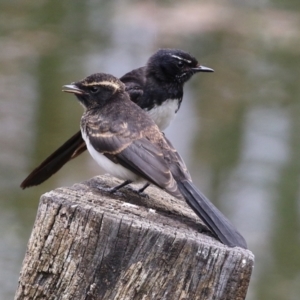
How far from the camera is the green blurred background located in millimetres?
10484

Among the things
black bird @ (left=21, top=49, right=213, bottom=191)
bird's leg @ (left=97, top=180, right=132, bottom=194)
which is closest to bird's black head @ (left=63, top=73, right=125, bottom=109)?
bird's leg @ (left=97, top=180, right=132, bottom=194)

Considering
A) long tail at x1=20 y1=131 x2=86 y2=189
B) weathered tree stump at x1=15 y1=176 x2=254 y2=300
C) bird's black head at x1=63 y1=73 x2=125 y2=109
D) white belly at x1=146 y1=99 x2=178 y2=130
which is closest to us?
weathered tree stump at x1=15 y1=176 x2=254 y2=300

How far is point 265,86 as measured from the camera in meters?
17.1

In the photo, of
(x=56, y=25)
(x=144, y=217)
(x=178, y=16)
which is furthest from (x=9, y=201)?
(x=178, y=16)

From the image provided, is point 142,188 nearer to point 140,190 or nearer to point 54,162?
point 140,190

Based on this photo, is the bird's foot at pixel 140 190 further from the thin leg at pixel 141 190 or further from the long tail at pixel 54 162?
the long tail at pixel 54 162

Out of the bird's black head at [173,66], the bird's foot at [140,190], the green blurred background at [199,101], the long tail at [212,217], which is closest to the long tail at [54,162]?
the bird's foot at [140,190]

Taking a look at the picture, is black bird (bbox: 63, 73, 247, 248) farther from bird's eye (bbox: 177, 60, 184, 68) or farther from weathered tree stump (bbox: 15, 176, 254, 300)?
bird's eye (bbox: 177, 60, 184, 68)

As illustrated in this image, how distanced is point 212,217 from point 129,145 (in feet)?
2.94

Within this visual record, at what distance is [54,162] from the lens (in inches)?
249

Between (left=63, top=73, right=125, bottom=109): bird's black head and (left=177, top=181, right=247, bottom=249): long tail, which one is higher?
(left=63, top=73, right=125, bottom=109): bird's black head

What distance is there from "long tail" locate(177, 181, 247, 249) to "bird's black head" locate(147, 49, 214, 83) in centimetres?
244

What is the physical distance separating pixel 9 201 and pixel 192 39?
32.6 feet

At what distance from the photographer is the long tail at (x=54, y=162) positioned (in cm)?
621
